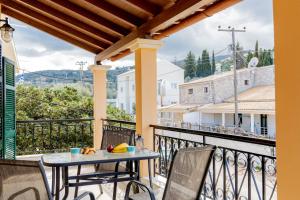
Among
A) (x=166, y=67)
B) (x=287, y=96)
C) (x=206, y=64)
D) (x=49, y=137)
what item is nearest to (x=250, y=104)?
(x=206, y=64)

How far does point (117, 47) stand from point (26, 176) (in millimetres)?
3884

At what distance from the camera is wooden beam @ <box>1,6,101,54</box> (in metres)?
5.80

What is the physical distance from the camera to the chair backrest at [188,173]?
2.04 m

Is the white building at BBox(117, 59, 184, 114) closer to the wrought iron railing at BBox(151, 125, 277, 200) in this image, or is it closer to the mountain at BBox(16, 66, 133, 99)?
Result: the mountain at BBox(16, 66, 133, 99)

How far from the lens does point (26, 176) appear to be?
6.01 ft

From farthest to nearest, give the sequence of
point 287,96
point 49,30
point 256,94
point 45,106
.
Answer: point 256,94, point 45,106, point 49,30, point 287,96

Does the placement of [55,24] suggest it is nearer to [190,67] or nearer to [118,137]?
[118,137]

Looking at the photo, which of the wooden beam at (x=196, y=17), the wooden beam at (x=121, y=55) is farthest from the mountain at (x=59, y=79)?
the wooden beam at (x=196, y=17)

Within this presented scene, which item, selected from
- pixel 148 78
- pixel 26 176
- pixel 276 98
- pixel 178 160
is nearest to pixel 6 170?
pixel 26 176

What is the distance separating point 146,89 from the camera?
4.49m

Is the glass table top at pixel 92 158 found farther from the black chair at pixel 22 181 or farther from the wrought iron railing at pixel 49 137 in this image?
the wrought iron railing at pixel 49 137

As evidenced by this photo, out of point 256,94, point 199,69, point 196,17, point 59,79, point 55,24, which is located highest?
point 199,69

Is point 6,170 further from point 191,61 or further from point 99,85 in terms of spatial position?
point 191,61

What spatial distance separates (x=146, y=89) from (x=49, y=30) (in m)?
2.89
